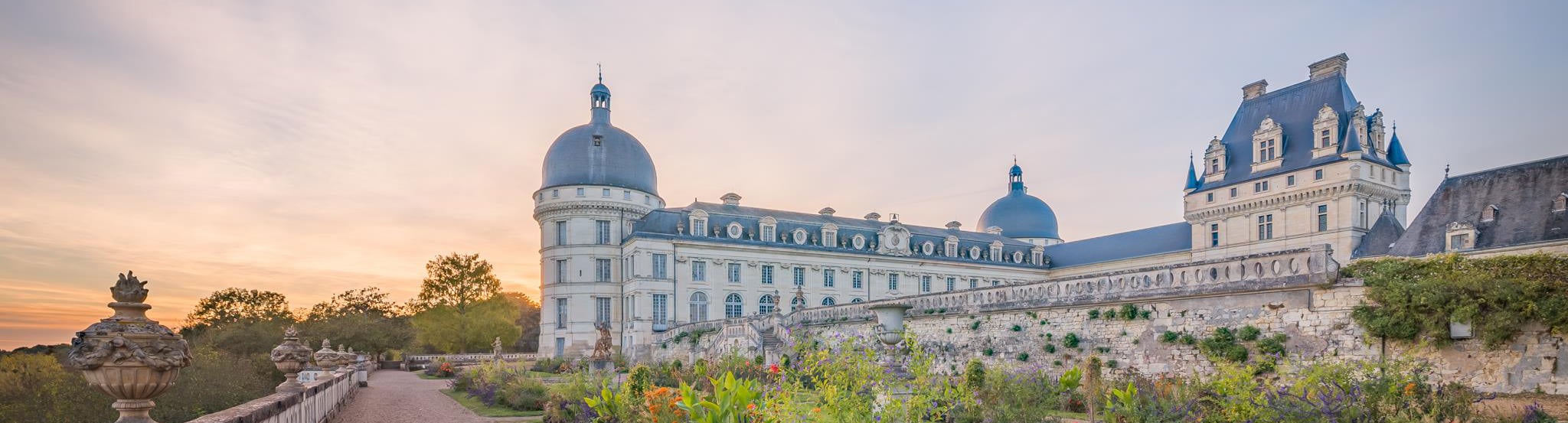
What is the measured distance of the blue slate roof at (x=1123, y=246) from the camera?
50781mm

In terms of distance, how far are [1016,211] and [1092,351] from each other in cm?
5177

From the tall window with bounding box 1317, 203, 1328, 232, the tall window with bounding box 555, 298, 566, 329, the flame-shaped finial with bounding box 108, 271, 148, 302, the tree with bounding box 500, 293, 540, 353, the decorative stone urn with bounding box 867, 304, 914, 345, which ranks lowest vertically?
the tree with bounding box 500, 293, 540, 353

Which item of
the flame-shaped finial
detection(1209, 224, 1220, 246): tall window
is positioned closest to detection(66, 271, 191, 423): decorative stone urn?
the flame-shaped finial

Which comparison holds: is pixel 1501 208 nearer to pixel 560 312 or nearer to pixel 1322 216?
pixel 1322 216

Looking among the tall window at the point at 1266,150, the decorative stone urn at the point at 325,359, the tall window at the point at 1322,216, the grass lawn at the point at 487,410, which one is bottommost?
the grass lawn at the point at 487,410

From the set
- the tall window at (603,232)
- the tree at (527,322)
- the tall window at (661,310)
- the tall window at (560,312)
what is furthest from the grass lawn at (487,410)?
the tree at (527,322)

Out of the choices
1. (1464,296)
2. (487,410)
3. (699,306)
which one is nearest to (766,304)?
(699,306)

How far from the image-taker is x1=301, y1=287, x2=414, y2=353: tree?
39406mm

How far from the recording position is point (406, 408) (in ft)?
60.2

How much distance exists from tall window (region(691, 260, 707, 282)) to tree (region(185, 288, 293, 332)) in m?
20.9

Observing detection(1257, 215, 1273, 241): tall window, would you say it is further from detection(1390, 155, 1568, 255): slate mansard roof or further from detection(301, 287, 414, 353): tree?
detection(301, 287, 414, 353): tree

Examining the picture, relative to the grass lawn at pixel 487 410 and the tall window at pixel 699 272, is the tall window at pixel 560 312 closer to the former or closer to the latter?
the tall window at pixel 699 272

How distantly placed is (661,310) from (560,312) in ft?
23.2

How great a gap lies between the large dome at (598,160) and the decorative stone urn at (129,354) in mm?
42017
